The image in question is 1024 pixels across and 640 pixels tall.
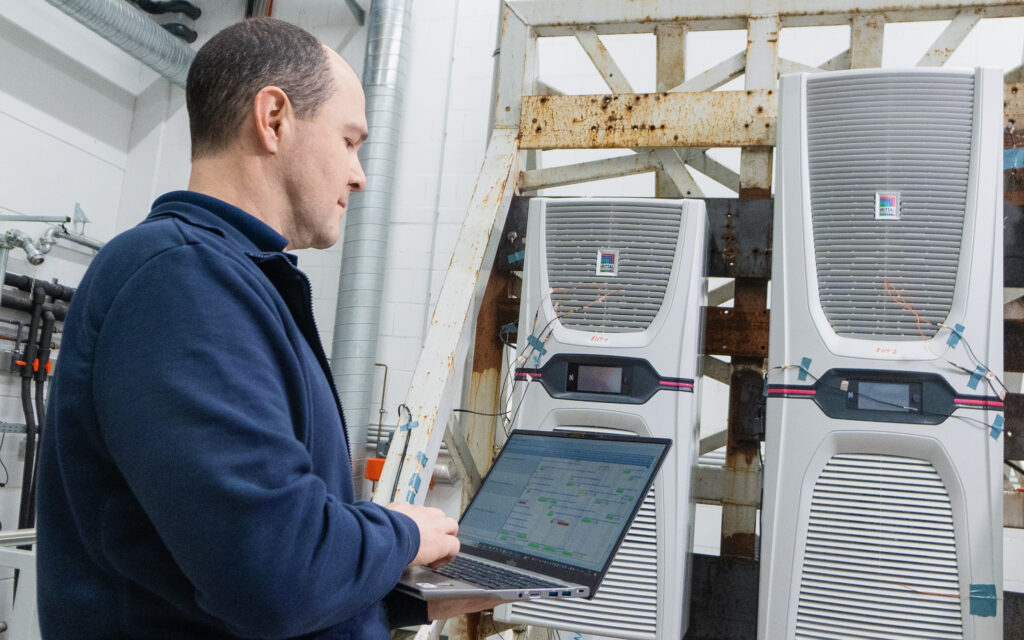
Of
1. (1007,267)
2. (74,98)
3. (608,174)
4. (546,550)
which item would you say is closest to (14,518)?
(74,98)

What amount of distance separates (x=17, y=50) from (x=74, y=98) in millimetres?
378

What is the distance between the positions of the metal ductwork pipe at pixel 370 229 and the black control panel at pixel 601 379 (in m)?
2.08

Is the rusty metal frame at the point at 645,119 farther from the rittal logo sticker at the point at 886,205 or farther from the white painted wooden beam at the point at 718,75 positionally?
the rittal logo sticker at the point at 886,205

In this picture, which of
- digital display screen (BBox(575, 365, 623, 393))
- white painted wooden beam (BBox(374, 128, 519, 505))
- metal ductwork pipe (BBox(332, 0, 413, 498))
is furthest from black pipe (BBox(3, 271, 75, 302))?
digital display screen (BBox(575, 365, 623, 393))

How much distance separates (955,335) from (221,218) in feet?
4.73

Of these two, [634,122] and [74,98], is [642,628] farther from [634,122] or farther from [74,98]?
[74,98]

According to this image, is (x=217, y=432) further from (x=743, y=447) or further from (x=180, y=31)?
(x=180, y=31)

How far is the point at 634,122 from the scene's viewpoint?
2.21 meters

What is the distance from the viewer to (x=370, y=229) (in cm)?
402

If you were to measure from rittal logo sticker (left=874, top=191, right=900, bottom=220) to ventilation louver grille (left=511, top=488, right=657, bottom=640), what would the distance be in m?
0.74

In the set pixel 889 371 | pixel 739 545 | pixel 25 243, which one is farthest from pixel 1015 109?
pixel 25 243

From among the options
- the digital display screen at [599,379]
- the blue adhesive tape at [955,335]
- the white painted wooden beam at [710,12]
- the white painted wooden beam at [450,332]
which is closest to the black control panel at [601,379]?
the digital display screen at [599,379]

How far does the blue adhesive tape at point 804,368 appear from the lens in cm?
172

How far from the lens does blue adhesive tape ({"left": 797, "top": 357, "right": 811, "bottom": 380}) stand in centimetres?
172
